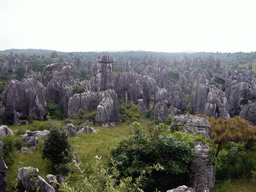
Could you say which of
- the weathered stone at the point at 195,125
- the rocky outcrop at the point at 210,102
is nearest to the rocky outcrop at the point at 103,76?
the rocky outcrop at the point at 210,102

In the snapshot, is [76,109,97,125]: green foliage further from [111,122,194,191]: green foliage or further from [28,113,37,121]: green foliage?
[111,122,194,191]: green foliage

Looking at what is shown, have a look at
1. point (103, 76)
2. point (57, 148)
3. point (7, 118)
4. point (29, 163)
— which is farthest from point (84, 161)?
point (103, 76)

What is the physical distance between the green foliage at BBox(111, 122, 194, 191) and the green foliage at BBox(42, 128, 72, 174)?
350 centimetres

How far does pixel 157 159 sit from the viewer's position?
21.7 ft

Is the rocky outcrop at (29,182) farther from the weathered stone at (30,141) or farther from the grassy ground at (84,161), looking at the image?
the weathered stone at (30,141)

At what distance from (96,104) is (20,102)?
11.7m

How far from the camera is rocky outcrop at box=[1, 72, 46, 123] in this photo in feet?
81.2

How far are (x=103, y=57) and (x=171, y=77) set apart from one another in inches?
1416

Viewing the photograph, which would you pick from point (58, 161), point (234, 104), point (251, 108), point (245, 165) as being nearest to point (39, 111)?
point (58, 161)

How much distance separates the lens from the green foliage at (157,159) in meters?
6.23

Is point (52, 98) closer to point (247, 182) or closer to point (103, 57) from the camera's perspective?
point (103, 57)

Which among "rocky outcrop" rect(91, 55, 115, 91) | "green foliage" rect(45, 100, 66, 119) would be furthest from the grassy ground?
"rocky outcrop" rect(91, 55, 115, 91)

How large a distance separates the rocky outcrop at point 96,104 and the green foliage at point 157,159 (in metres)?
19.5

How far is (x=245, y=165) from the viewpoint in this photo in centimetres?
775
